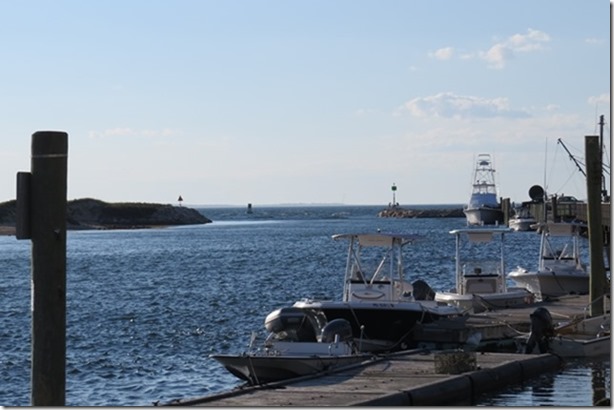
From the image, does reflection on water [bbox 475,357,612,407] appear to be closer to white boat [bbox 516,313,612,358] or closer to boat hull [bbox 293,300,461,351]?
white boat [bbox 516,313,612,358]

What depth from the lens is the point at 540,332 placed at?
80.6ft

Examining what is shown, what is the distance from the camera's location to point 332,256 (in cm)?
7975

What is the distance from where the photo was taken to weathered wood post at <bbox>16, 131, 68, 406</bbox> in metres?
10.1

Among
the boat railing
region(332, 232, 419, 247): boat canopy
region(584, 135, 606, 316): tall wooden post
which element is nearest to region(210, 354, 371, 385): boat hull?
region(332, 232, 419, 247): boat canopy

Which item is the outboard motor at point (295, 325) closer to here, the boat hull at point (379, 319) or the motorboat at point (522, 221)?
the boat hull at point (379, 319)

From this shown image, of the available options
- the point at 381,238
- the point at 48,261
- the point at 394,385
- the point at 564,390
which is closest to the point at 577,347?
the point at 564,390

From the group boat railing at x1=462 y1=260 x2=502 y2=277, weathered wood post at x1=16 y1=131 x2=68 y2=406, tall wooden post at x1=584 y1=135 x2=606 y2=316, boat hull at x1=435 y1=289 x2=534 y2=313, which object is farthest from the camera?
boat railing at x1=462 y1=260 x2=502 y2=277

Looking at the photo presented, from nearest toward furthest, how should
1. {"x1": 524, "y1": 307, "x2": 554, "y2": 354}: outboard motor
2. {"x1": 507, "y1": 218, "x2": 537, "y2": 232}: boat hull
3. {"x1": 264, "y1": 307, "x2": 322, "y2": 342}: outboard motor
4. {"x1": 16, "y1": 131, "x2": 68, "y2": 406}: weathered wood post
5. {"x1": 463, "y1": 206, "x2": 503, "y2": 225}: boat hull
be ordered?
{"x1": 16, "y1": 131, "x2": 68, "y2": 406}: weathered wood post, {"x1": 264, "y1": 307, "x2": 322, "y2": 342}: outboard motor, {"x1": 524, "y1": 307, "x2": 554, "y2": 354}: outboard motor, {"x1": 507, "y1": 218, "x2": 537, "y2": 232}: boat hull, {"x1": 463, "y1": 206, "x2": 503, "y2": 225}: boat hull

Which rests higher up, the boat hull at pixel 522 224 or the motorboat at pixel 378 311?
the boat hull at pixel 522 224

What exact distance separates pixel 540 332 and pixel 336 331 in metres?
4.89

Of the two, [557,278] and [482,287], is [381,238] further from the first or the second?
[557,278]

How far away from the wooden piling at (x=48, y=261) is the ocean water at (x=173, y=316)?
10.3 m

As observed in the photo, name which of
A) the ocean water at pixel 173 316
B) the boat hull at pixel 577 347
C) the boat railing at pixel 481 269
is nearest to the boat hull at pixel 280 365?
the ocean water at pixel 173 316

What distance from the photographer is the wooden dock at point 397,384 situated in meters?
16.7
